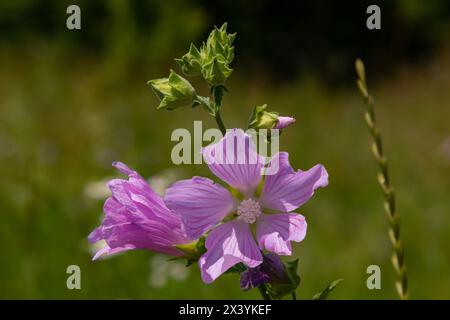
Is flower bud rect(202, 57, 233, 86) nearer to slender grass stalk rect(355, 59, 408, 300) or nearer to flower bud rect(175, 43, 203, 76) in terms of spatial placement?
flower bud rect(175, 43, 203, 76)

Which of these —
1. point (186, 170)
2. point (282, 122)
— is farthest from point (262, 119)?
point (186, 170)

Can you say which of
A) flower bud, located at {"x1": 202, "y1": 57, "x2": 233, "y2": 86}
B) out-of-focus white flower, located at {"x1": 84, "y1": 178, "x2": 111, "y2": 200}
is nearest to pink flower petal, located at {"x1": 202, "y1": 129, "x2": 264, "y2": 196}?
flower bud, located at {"x1": 202, "y1": 57, "x2": 233, "y2": 86}

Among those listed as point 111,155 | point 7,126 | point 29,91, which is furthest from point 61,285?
point 29,91

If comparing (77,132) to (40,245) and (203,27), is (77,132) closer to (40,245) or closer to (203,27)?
(40,245)

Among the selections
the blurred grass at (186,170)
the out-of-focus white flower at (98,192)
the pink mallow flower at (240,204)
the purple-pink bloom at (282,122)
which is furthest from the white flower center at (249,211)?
the out-of-focus white flower at (98,192)

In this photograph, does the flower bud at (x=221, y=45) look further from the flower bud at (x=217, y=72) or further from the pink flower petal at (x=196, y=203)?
the pink flower petal at (x=196, y=203)
